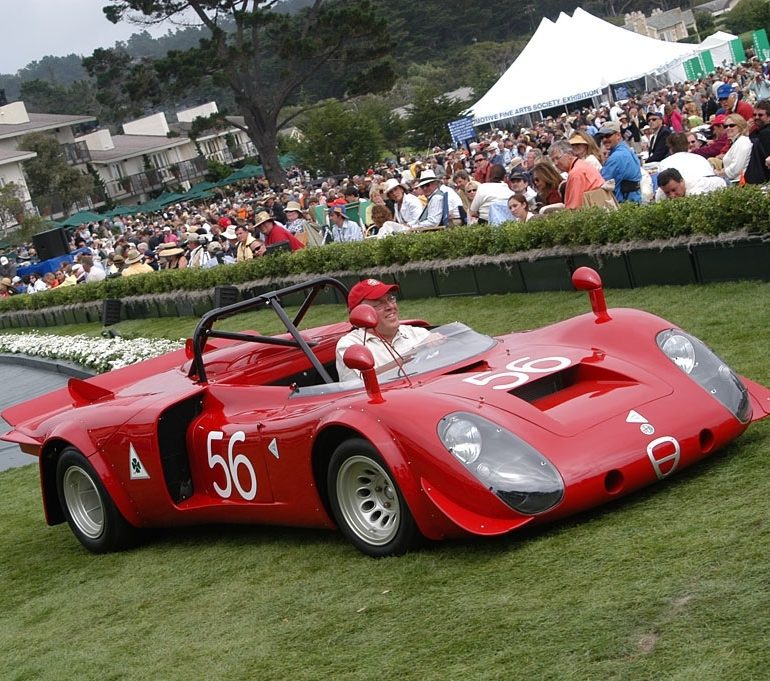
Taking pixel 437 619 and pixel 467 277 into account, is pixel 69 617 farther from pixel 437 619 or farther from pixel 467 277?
pixel 467 277

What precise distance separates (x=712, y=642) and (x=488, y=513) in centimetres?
168

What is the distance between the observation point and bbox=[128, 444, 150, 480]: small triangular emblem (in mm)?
7172

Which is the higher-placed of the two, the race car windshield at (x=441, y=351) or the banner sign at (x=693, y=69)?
the banner sign at (x=693, y=69)

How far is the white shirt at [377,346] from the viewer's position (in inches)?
269

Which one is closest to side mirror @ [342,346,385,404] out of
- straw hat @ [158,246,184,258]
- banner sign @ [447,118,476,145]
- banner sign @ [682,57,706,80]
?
straw hat @ [158,246,184,258]

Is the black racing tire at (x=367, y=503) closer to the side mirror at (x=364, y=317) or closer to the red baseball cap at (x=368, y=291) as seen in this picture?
the side mirror at (x=364, y=317)

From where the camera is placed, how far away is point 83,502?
7.86 metres

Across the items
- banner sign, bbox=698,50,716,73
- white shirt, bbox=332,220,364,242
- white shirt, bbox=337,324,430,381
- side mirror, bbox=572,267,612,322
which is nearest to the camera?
side mirror, bbox=572,267,612,322

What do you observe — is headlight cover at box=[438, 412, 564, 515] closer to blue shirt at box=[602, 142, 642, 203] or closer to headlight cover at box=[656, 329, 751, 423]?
headlight cover at box=[656, 329, 751, 423]

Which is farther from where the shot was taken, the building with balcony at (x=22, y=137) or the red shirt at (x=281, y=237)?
the building with balcony at (x=22, y=137)

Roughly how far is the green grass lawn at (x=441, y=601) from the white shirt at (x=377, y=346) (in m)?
0.93

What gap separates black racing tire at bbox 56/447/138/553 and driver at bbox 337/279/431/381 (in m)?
1.72

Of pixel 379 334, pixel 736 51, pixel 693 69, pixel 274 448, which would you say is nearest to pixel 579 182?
pixel 379 334

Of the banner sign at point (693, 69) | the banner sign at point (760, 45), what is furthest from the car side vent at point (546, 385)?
the banner sign at point (760, 45)
